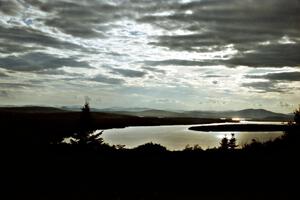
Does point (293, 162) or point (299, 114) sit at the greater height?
point (299, 114)

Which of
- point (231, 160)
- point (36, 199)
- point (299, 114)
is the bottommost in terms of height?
point (36, 199)

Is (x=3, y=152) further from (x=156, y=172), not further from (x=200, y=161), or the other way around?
(x=200, y=161)

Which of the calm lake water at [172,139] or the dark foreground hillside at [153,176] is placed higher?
the dark foreground hillside at [153,176]

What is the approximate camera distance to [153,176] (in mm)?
22047

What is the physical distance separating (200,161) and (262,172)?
361cm

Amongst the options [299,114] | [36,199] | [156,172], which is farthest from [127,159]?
[299,114]

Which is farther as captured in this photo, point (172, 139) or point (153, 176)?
point (172, 139)

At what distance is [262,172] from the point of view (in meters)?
22.8

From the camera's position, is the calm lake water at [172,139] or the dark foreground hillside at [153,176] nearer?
the dark foreground hillside at [153,176]

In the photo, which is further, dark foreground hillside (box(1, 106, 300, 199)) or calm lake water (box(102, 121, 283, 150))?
calm lake water (box(102, 121, 283, 150))

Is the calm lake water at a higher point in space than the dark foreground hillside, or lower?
lower

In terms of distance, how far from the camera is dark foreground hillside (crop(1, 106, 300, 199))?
734 inches

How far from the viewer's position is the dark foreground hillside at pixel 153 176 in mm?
18656

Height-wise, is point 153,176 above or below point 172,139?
above
